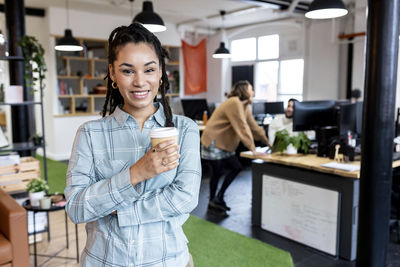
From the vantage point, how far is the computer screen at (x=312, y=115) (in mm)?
4039

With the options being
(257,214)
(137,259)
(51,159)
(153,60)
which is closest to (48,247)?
(257,214)

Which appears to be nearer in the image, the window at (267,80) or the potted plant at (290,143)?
the potted plant at (290,143)

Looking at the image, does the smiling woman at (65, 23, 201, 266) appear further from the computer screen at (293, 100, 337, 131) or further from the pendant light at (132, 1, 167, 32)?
the pendant light at (132, 1, 167, 32)

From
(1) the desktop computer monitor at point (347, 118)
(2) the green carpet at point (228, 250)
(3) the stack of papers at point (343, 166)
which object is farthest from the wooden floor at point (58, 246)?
(1) the desktop computer monitor at point (347, 118)

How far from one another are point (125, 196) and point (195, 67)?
925 centimetres

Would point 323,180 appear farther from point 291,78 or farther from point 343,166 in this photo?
point 291,78

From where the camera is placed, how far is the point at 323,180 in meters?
3.29

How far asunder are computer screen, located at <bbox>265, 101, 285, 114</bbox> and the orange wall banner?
112 inches

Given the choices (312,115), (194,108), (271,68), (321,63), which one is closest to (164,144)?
(312,115)

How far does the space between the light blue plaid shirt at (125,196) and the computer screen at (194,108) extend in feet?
19.7

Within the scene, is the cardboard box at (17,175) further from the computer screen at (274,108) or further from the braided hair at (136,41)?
the computer screen at (274,108)

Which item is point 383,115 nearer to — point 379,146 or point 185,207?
point 379,146

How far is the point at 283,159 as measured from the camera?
3570 mm

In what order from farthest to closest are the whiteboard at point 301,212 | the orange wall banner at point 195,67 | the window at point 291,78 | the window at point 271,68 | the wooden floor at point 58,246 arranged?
1. the orange wall banner at point 195,67
2. the window at point 271,68
3. the window at point 291,78
4. the whiteboard at point 301,212
5. the wooden floor at point 58,246
